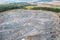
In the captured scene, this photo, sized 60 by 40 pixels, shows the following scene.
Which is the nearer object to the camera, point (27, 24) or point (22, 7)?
point (27, 24)

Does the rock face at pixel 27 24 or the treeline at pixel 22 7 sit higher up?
the treeline at pixel 22 7

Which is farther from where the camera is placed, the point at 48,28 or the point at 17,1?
the point at 17,1

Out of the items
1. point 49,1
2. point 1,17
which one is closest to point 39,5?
point 49,1

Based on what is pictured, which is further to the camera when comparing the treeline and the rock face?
the treeline

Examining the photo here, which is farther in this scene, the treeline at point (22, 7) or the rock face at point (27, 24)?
the treeline at point (22, 7)

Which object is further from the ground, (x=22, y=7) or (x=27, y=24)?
(x=22, y=7)

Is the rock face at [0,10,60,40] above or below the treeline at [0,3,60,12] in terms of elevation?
below

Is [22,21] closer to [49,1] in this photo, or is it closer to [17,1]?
[17,1]

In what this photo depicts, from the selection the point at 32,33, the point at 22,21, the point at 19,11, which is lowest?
the point at 32,33
